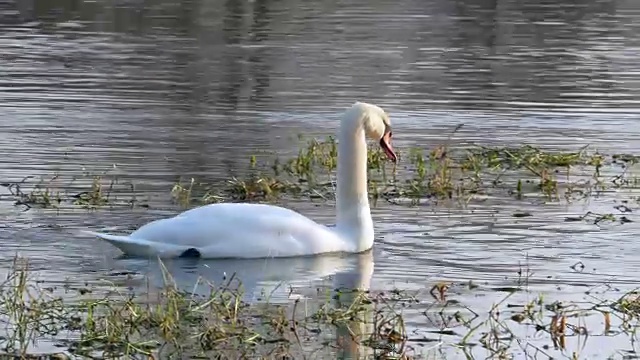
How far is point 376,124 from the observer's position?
11688 mm

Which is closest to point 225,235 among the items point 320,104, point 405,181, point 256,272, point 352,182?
point 256,272

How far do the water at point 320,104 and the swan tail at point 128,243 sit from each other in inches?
3.5

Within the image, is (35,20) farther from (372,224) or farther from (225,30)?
(372,224)

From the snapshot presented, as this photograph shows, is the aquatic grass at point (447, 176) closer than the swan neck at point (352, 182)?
No

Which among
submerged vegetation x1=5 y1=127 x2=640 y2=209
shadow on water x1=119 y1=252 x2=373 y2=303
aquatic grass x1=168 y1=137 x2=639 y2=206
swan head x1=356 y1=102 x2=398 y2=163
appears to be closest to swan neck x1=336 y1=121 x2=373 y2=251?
swan head x1=356 y1=102 x2=398 y2=163

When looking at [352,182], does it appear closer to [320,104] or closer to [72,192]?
[72,192]

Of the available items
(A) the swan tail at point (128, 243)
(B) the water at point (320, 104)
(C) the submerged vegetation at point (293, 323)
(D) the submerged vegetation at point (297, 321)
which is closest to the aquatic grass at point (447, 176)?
(B) the water at point (320, 104)

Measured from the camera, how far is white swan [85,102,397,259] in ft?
35.1

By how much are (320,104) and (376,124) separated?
28.9 ft

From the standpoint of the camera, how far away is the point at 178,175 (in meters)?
14.5

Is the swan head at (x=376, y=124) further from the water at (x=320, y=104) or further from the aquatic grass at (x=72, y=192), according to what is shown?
the aquatic grass at (x=72, y=192)

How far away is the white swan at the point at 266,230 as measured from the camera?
35.1ft

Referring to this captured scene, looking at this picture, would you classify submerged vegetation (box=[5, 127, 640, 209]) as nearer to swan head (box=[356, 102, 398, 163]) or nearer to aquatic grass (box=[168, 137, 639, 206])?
aquatic grass (box=[168, 137, 639, 206])

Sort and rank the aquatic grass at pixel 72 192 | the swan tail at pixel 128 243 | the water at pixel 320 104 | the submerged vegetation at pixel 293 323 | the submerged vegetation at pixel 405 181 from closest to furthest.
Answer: the submerged vegetation at pixel 293 323 → the swan tail at pixel 128 243 → the water at pixel 320 104 → the aquatic grass at pixel 72 192 → the submerged vegetation at pixel 405 181
